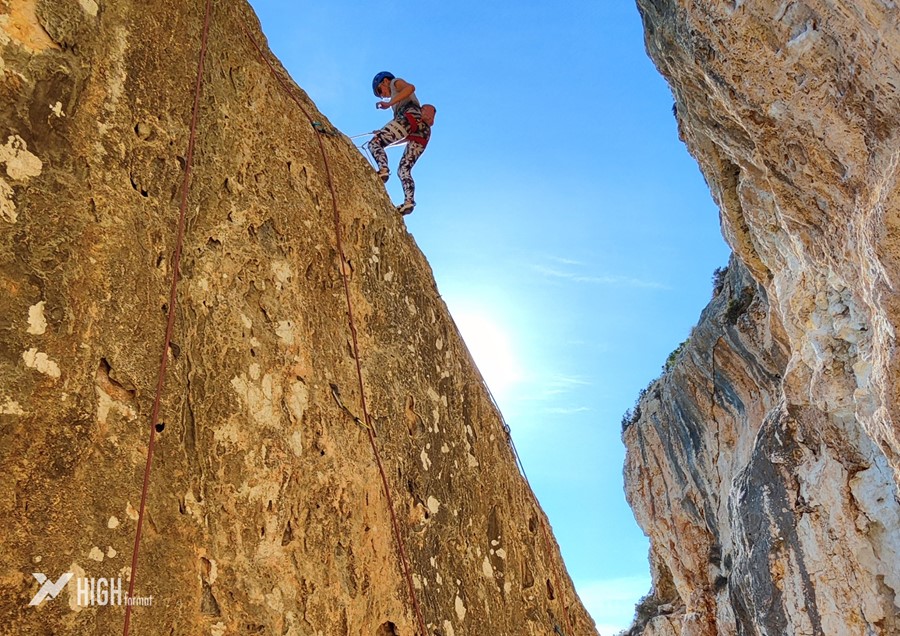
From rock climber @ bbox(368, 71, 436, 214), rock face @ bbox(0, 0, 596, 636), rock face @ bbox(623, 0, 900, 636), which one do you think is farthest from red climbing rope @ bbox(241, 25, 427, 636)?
rock face @ bbox(623, 0, 900, 636)

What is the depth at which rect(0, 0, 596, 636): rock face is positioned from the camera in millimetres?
3293

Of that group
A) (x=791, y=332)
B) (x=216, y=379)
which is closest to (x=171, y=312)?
(x=216, y=379)

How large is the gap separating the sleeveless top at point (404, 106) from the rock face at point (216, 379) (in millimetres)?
3161

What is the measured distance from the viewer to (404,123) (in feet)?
29.3

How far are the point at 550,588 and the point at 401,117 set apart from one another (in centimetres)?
595

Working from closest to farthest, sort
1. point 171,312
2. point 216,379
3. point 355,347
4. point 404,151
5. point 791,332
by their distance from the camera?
point 171,312
point 216,379
point 355,347
point 404,151
point 791,332

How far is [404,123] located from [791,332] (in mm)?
9473

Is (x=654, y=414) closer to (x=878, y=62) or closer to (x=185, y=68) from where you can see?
(x=878, y=62)

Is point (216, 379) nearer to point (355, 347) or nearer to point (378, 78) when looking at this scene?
point (355, 347)

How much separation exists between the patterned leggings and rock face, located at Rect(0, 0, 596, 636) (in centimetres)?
212

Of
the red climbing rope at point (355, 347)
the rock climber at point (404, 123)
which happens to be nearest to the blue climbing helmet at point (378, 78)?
the rock climber at point (404, 123)

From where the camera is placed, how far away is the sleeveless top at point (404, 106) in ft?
29.6

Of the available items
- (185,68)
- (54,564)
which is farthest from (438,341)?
(54,564)

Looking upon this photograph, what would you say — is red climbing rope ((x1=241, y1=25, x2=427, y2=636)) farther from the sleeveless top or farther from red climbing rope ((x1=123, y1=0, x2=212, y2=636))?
the sleeveless top
